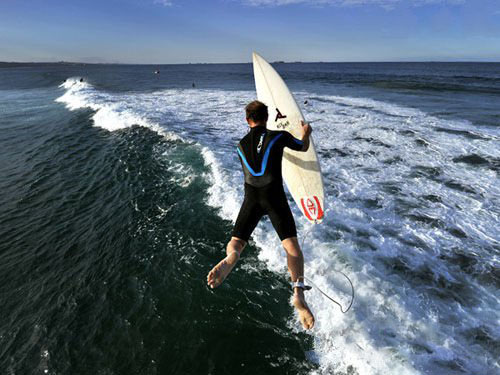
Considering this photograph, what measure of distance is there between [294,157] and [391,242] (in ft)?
10.2

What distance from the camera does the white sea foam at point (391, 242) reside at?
4.38 m

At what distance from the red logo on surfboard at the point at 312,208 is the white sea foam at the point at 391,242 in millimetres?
1013

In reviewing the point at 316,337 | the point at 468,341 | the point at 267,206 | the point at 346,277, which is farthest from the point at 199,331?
the point at 468,341

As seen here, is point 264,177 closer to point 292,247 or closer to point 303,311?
point 292,247

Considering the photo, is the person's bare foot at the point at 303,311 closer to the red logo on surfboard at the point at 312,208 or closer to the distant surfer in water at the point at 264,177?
the distant surfer in water at the point at 264,177

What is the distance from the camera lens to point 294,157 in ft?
20.9

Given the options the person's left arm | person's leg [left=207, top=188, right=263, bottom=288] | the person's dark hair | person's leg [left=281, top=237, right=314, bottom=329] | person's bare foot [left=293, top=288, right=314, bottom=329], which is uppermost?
the person's dark hair

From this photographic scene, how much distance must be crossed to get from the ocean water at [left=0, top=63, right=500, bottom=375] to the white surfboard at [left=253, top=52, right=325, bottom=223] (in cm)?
123

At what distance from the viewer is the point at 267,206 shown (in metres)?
4.30

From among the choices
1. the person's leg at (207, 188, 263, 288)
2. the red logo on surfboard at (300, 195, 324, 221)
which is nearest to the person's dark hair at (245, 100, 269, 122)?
the person's leg at (207, 188, 263, 288)

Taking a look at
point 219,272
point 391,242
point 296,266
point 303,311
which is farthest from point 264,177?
point 391,242

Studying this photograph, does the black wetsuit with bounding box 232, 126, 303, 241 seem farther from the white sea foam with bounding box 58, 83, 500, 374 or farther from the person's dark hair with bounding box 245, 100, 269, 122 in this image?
the white sea foam with bounding box 58, 83, 500, 374

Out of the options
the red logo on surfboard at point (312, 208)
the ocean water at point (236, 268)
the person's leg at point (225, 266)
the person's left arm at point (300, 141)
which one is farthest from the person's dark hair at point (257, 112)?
the ocean water at point (236, 268)

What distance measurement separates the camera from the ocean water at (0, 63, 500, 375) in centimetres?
452
